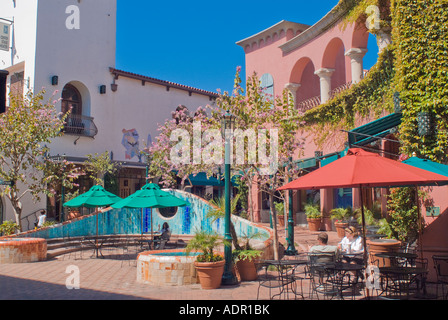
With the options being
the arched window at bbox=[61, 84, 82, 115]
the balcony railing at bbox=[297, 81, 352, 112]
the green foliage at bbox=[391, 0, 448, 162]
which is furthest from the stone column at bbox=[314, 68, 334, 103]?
the arched window at bbox=[61, 84, 82, 115]

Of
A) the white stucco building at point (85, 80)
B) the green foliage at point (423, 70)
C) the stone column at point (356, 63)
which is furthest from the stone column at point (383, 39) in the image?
the white stucco building at point (85, 80)

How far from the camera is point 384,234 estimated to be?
11297mm

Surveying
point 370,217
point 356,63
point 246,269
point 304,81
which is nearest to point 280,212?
point 370,217

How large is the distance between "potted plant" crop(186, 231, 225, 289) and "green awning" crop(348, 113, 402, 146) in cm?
455

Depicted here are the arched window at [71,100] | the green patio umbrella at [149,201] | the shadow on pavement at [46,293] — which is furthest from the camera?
the arched window at [71,100]

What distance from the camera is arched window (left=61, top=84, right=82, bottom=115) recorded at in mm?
22859

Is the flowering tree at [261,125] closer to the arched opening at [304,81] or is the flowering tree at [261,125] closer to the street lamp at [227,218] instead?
the street lamp at [227,218]

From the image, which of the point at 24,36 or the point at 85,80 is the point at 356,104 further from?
the point at 24,36

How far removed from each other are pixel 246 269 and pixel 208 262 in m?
1.29

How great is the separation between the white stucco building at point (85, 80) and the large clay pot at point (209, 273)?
48.2 feet

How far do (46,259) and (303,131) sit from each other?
466 inches

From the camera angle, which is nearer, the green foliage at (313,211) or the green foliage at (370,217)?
the green foliage at (370,217)

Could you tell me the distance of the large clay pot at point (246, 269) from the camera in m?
9.70
